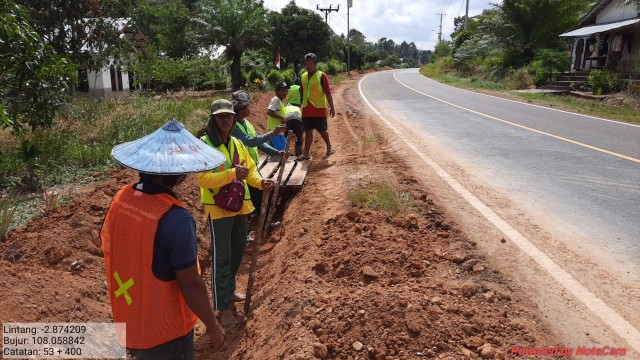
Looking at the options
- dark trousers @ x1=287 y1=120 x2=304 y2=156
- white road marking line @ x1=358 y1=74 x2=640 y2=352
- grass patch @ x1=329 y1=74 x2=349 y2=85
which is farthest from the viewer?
grass patch @ x1=329 y1=74 x2=349 y2=85

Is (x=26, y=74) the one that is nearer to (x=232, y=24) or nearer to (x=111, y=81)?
(x=111, y=81)

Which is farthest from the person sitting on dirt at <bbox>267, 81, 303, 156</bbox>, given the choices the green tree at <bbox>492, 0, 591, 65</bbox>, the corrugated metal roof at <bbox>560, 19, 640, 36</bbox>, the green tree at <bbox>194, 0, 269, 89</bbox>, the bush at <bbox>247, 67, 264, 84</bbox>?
the green tree at <bbox>492, 0, 591, 65</bbox>

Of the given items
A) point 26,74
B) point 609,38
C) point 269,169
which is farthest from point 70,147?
point 609,38

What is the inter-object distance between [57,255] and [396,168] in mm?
4285

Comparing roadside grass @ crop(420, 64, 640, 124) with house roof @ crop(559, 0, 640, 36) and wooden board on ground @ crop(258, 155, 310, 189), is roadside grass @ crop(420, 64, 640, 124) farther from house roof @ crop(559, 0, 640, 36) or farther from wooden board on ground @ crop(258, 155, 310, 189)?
wooden board on ground @ crop(258, 155, 310, 189)

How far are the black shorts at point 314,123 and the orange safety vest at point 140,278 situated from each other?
5912 millimetres

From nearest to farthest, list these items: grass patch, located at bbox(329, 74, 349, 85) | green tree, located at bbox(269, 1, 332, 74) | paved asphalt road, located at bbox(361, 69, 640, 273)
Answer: paved asphalt road, located at bbox(361, 69, 640, 273)
grass patch, located at bbox(329, 74, 349, 85)
green tree, located at bbox(269, 1, 332, 74)

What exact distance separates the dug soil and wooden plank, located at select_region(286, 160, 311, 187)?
328 millimetres

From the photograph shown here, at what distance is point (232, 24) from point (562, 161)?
24.3m

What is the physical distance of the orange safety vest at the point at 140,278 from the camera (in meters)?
2.18

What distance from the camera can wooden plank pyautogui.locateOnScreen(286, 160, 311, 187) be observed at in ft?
21.9

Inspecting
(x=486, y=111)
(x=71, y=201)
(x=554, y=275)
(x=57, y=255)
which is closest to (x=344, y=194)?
(x=554, y=275)

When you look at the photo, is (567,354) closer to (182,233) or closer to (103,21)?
(182,233)

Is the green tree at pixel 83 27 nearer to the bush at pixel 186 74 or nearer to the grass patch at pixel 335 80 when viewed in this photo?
the bush at pixel 186 74
